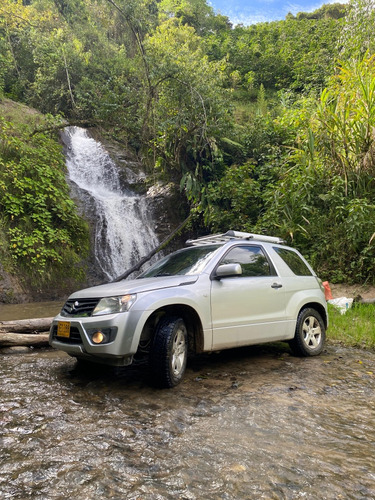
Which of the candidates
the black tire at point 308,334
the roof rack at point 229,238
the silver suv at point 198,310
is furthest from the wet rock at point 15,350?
the black tire at point 308,334

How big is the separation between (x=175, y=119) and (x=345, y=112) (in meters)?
6.87

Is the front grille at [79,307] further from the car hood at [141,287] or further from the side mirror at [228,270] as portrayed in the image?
the side mirror at [228,270]

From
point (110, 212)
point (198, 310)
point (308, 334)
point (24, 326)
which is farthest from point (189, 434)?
point (110, 212)

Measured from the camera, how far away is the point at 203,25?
38.7 m

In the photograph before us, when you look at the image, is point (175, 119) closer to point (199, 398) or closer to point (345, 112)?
point (345, 112)

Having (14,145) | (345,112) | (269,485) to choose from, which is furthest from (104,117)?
(269,485)

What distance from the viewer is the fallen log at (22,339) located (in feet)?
17.2

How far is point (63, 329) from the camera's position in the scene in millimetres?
3854

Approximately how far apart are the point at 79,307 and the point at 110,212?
1088 centimetres

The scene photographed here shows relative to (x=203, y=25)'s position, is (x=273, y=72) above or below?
below

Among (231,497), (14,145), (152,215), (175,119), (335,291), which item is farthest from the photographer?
(152,215)

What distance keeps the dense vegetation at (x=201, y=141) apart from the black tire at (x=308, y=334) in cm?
417

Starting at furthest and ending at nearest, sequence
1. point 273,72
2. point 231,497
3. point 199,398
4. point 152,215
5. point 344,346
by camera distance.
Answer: point 273,72, point 152,215, point 344,346, point 199,398, point 231,497

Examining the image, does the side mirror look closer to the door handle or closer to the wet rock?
the door handle
